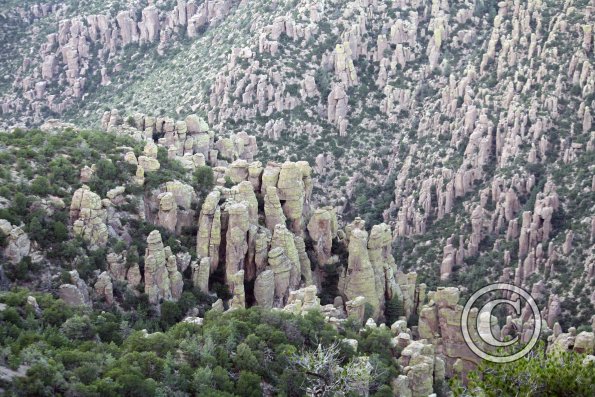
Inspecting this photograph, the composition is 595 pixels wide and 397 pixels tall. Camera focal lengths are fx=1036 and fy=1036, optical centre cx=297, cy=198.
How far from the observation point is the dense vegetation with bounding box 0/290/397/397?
4741 centimetres

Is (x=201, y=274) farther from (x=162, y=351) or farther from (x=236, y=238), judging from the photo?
(x=162, y=351)

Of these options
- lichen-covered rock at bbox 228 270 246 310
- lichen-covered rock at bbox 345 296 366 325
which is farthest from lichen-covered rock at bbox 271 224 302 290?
lichen-covered rock at bbox 345 296 366 325

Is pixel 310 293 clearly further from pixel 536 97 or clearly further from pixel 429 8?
pixel 429 8

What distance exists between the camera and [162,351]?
182 ft

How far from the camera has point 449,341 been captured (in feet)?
251

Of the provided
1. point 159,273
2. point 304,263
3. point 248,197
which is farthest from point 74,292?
point 304,263

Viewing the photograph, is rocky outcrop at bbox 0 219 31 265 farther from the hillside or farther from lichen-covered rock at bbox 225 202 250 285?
lichen-covered rock at bbox 225 202 250 285

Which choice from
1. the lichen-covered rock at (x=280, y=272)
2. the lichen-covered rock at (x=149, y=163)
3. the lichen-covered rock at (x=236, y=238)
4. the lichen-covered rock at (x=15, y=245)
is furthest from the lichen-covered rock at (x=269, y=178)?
the lichen-covered rock at (x=15, y=245)

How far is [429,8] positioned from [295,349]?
342ft

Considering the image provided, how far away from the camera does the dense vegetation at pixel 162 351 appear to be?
4741cm

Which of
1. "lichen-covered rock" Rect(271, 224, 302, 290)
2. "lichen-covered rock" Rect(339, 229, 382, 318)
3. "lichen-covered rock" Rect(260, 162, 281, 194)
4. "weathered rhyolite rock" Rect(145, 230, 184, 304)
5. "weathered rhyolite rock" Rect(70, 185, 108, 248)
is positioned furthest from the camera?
"lichen-covered rock" Rect(260, 162, 281, 194)

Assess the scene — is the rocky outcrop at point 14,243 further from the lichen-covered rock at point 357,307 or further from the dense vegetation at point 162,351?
the lichen-covered rock at point 357,307

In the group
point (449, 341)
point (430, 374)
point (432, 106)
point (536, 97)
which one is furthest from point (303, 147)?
point (430, 374)

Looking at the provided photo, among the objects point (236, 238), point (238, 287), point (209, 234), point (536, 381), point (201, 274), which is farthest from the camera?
point (209, 234)
